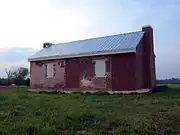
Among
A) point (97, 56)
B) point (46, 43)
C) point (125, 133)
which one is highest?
point (46, 43)

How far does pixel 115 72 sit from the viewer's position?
2539 centimetres

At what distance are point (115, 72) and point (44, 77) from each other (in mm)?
8320

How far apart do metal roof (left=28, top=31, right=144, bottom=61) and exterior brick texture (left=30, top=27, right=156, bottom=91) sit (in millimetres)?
450

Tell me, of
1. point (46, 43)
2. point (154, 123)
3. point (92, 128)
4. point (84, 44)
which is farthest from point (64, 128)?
point (46, 43)

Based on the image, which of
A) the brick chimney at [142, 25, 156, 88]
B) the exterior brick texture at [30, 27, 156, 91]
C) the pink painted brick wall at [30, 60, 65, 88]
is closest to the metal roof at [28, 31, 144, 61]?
the exterior brick texture at [30, 27, 156, 91]

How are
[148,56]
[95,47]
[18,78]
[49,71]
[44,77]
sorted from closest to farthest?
1. [148,56]
2. [95,47]
3. [49,71]
4. [44,77]
5. [18,78]

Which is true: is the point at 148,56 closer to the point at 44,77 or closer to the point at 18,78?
the point at 44,77

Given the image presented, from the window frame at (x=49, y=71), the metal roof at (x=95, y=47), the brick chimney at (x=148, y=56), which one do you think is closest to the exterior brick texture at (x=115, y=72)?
the brick chimney at (x=148, y=56)

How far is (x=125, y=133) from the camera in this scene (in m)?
8.76

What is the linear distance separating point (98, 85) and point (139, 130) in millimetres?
17213

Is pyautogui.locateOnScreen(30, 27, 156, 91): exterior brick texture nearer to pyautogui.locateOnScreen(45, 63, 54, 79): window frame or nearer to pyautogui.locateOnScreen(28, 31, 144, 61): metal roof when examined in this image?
pyautogui.locateOnScreen(45, 63, 54, 79): window frame

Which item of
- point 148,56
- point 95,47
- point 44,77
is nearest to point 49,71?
point 44,77

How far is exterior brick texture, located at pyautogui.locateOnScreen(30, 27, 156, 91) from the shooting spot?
81.5 feet

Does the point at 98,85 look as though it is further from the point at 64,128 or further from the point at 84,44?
the point at 64,128
